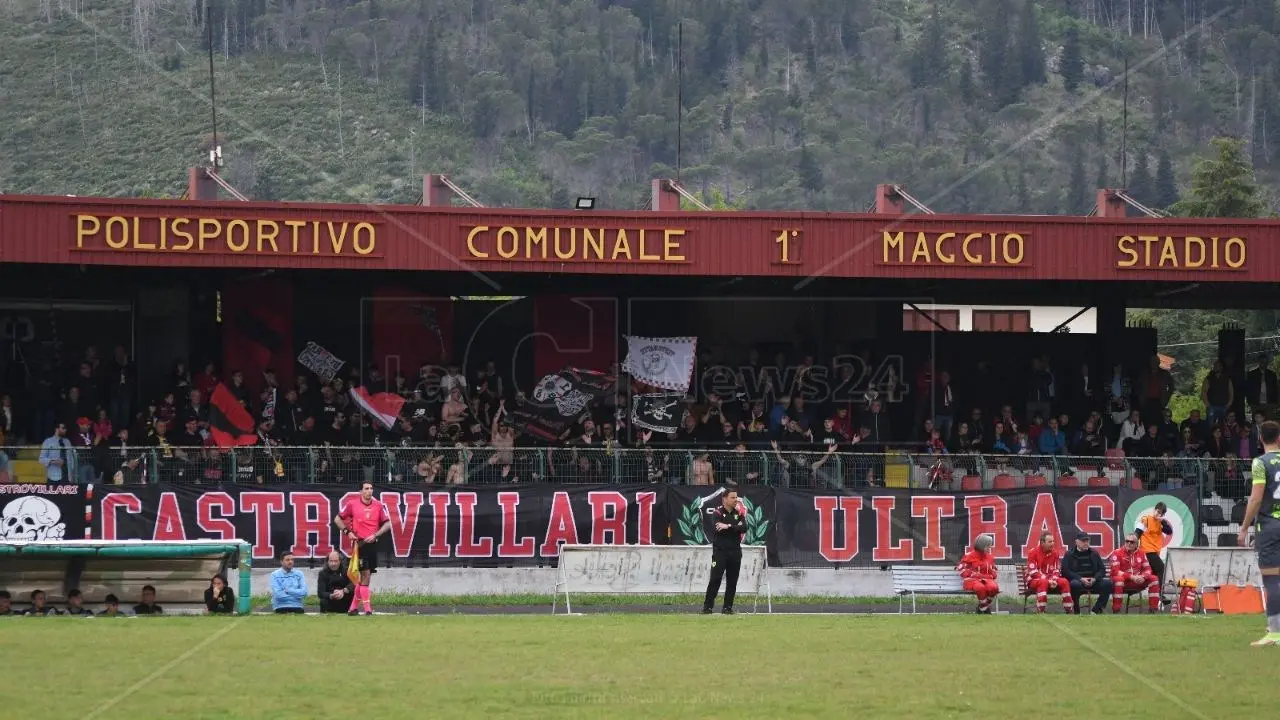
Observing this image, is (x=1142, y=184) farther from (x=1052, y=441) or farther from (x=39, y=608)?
(x=39, y=608)

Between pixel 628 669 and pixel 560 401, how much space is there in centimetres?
1767

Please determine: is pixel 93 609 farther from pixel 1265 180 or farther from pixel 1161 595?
pixel 1265 180

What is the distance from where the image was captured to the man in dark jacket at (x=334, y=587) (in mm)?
21203

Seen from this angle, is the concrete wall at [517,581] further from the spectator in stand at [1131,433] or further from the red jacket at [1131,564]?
the spectator in stand at [1131,433]

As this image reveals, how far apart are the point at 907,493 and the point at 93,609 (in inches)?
451

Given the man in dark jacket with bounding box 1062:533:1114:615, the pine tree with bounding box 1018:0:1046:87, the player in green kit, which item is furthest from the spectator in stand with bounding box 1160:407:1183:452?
the pine tree with bounding box 1018:0:1046:87

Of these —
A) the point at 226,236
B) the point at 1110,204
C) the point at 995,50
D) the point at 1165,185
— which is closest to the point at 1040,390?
the point at 1110,204

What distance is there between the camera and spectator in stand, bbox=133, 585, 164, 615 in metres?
20.3

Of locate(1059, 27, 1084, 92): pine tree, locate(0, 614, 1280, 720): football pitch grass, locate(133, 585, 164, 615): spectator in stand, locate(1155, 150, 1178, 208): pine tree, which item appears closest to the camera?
locate(0, 614, 1280, 720): football pitch grass

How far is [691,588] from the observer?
22.6 metres

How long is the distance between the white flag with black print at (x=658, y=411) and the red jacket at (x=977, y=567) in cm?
871

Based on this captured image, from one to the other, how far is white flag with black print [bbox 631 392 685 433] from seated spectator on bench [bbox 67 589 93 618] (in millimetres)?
12240

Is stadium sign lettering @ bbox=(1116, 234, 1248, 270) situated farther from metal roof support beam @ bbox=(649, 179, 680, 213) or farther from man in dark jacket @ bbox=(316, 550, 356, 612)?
man in dark jacket @ bbox=(316, 550, 356, 612)

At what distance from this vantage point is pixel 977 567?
73.3ft
